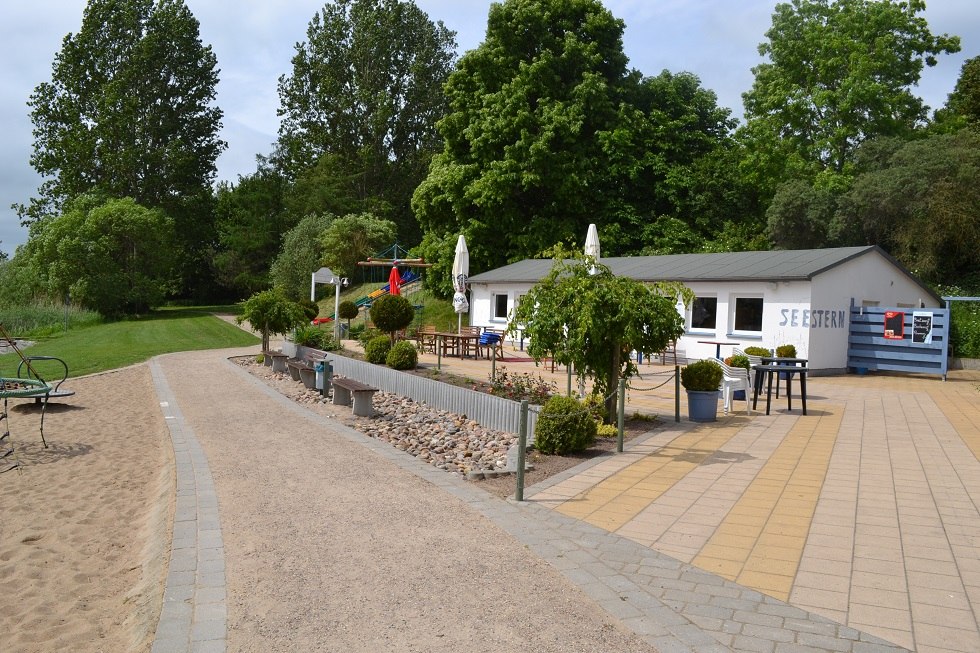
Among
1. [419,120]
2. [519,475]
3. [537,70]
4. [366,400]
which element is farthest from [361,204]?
[519,475]

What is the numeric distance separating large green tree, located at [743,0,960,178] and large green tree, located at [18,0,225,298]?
3708 cm

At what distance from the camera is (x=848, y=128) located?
1303 inches

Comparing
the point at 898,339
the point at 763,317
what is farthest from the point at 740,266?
the point at 898,339

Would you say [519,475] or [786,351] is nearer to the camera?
[519,475]

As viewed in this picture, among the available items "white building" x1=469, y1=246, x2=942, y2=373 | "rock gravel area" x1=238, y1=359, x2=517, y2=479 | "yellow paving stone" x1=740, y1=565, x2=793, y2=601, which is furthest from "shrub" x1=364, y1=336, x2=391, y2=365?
"yellow paving stone" x1=740, y1=565, x2=793, y2=601

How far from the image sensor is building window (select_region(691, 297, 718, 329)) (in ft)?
69.4

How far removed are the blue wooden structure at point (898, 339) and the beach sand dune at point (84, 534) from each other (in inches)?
689

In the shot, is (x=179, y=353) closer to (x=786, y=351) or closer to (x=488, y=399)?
(x=488, y=399)

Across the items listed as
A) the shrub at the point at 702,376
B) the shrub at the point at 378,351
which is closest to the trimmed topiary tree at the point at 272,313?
the shrub at the point at 378,351

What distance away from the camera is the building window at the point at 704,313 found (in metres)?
21.1

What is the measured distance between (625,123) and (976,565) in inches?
1241

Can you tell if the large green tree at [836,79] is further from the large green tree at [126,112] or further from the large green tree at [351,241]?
the large green tree at [126,112]

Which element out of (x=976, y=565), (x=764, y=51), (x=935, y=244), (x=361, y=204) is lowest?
(x=976, y=565)

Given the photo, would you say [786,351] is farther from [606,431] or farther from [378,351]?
[378,351]
